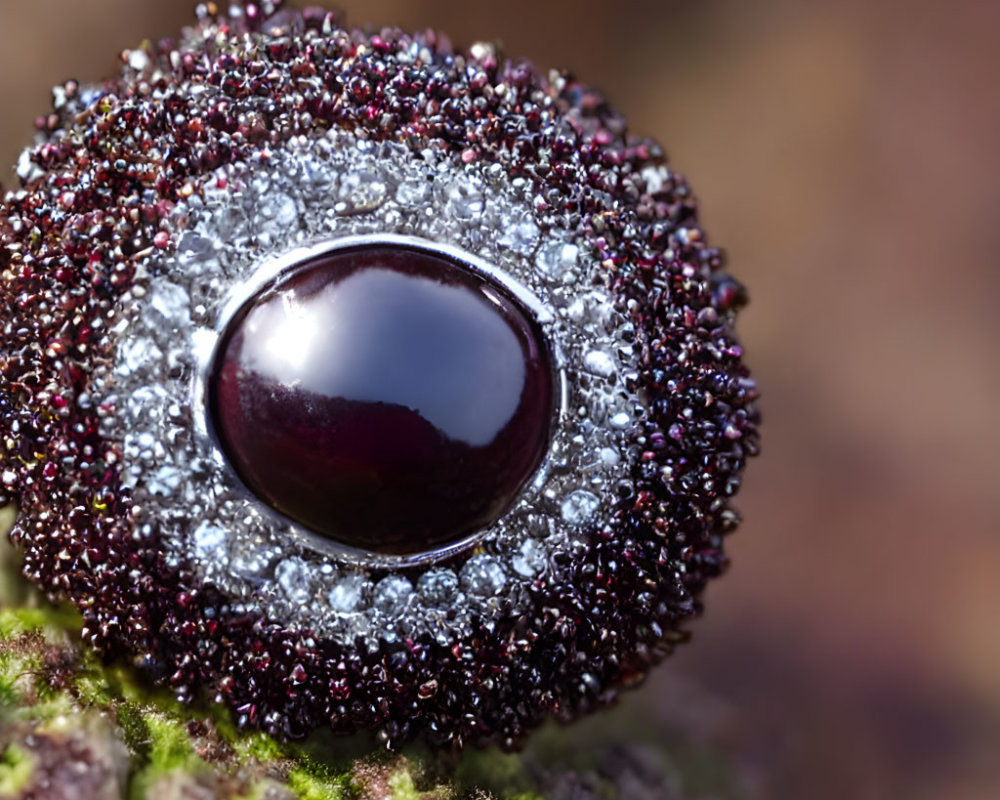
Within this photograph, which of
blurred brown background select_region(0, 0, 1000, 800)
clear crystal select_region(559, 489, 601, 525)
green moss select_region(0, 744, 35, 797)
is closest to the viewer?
green moss select_region(0, 744, 35, 797)

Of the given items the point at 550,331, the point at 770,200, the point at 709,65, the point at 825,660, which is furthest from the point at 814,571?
the point at 550,331

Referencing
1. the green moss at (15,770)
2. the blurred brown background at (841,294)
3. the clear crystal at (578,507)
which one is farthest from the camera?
the blurred brown background at (841,294)

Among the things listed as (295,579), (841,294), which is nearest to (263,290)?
(295,579)

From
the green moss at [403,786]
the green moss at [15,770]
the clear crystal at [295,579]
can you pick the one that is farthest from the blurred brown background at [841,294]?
the green moss at [15,770]

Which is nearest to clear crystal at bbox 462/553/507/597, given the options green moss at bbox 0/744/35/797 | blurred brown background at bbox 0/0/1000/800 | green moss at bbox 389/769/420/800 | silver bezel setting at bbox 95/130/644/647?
silver bezel setting at bbox 95/130/644/647

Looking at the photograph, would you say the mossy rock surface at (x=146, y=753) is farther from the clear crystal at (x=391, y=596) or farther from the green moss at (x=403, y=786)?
the clear crystal at (x=391, y=596)

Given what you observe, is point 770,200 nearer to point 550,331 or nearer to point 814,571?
point 814,571

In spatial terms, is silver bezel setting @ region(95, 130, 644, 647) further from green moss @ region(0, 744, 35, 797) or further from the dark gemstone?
green moss @ region(0, 744, 35, 797)
